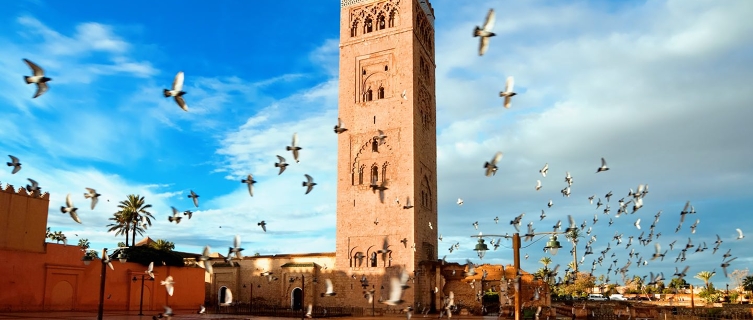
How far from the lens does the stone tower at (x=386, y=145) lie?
150 feet

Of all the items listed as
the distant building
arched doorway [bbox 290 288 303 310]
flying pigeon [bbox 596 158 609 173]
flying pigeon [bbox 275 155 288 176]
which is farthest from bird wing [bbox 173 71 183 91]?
arched doorway [bbox 290 288 303 310]

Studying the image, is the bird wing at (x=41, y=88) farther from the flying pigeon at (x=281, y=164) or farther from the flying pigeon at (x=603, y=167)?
the flying pigeon at (x=603, y=167)

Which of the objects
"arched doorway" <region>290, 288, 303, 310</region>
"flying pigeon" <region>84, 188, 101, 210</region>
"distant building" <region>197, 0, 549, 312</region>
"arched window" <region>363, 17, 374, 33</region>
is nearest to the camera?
"flying pigeon" <region>84, 188, 101, 210</region>

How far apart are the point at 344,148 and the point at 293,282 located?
1202 cm

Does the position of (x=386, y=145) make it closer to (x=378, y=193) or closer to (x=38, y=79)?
(x=378, y=193)

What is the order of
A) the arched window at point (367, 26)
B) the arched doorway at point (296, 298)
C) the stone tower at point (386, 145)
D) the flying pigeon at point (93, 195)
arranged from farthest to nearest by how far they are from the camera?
1. the arched window at point (367, 26)
2. the arched doorway at point (296, 298)
3. the stone tower at point (386, 145)
4. the flying pigeon at point (93, 195)

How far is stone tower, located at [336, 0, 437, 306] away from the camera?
150 feet

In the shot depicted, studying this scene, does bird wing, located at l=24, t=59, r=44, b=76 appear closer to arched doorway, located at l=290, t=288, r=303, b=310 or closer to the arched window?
arched doorway, located at l=290, t=288, r=303, b=310

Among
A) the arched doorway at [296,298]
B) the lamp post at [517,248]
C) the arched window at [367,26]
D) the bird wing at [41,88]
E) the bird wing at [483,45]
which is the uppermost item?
the arched window at [367,26]

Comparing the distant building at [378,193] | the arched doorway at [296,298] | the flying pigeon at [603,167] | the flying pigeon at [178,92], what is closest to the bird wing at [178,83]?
the flying pigeon at [178,92]

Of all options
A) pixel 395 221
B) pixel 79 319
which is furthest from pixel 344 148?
pixel 79 319

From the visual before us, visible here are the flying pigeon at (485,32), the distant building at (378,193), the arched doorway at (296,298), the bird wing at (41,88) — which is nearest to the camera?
the bird wing at (41,88)

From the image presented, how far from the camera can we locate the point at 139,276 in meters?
40.9

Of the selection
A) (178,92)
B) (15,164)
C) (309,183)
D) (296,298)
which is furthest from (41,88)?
(296,298)
